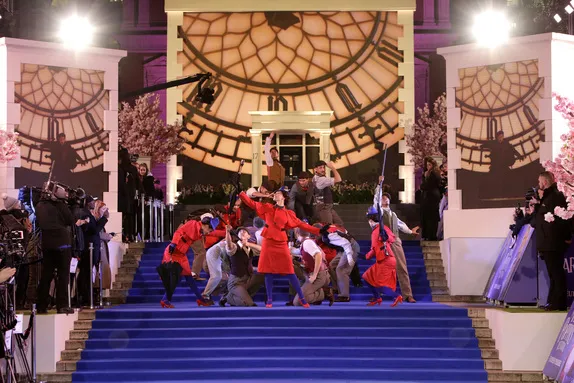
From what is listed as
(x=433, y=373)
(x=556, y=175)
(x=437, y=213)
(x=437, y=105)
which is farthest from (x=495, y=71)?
(x=437, y=105)

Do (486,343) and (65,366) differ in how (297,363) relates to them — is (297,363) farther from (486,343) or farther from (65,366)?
(65,366)

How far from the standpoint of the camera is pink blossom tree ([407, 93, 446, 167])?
29.1 metres

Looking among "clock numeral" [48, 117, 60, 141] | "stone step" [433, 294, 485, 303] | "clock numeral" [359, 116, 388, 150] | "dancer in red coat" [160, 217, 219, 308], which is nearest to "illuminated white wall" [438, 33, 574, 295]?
"stone step" [433, 294, 485, 303]

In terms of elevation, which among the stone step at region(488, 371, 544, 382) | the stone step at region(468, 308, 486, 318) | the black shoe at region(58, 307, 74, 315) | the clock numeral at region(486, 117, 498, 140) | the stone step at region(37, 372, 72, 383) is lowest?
the stone step at region(37, 372, 72, 383)

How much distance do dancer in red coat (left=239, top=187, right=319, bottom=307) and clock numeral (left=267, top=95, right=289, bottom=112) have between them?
1526 cm

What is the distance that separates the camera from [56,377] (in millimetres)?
14320

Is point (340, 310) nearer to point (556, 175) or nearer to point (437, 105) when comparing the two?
point (556, 175)

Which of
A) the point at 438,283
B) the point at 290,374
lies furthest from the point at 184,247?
the point at 438,283

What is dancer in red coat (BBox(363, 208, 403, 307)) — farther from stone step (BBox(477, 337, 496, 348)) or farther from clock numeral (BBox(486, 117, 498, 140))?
clock numeral (BBox(486, 117, 498, 140))

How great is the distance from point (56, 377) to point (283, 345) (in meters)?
2.90

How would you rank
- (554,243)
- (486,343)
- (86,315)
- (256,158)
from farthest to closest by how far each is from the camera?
1. (256,158)
2. (86,315)
3. (486,343)
4. (554,243)

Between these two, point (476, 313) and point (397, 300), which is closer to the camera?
point (476, 313)

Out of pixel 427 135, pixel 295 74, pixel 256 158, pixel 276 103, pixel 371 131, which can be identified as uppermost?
pixel 295 74

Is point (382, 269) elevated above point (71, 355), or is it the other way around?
point (382, 269)
